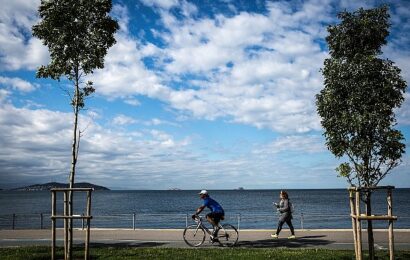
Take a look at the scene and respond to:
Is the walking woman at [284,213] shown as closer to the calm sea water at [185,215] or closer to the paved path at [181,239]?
the paved path at [181,239]

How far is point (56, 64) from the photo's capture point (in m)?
12.9

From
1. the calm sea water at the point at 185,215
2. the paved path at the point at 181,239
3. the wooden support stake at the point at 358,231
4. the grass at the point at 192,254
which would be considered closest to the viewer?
the wooden support stake at the point at 358,231

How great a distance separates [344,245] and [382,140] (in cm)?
659

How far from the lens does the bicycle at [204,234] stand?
1592cm

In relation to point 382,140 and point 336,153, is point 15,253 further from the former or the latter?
point 382,140

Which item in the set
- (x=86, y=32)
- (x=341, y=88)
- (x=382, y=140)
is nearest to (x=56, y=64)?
(x=86, y=32)

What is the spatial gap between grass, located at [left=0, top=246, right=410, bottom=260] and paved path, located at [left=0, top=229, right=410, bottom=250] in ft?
6.55

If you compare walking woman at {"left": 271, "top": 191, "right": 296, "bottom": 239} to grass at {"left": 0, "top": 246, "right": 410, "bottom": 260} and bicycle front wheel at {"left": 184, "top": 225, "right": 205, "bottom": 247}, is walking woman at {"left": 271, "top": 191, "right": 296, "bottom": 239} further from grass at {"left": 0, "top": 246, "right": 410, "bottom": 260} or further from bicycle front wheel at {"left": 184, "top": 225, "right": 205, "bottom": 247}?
grass at {"left": 0, "top": 246, "right": 410, "bottom": 260}

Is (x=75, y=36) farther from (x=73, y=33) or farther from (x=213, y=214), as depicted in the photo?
(x=213, y=214)

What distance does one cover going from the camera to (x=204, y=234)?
630 inches

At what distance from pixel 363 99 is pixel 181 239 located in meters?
10.7

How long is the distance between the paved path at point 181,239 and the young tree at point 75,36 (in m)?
7.10

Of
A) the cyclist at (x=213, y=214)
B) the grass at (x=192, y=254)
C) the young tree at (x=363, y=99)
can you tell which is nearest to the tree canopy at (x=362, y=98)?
the young tree at (x=363, y=99)

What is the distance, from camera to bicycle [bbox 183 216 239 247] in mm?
15923
